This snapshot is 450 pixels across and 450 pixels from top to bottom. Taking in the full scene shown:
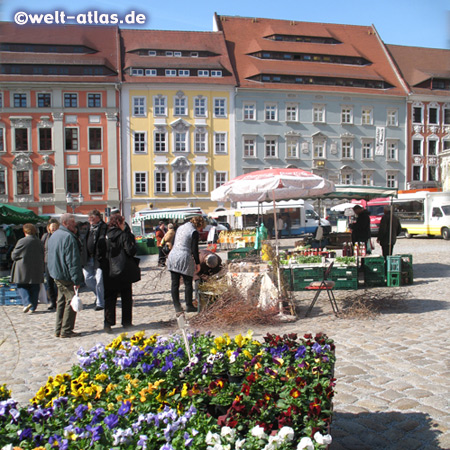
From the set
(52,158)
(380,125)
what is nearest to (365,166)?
(380,125)

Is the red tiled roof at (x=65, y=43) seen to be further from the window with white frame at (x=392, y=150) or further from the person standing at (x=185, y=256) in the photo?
the person standing at (x=185, y=256)

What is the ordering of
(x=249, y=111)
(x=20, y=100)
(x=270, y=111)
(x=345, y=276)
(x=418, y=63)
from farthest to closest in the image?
(x=418, y=63) → (x=270, y=111) → (x=249, y=111) → (x=20, y=100) → (x=345, y=276)

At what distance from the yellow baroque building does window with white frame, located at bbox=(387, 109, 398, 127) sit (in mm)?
13854

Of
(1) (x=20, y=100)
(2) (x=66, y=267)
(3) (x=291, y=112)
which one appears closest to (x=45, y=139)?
(1) (x=20, y=100)

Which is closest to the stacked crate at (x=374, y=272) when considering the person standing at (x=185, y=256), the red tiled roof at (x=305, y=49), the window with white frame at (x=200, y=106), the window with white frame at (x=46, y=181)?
the person standing at (x=185, y=256)

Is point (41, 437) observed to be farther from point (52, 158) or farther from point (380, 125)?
point (380, 125)

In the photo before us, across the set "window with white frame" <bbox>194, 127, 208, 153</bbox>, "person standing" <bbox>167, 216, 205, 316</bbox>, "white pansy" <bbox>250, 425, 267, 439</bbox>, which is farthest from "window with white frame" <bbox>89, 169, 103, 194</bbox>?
"white pansy" <bbox>250, 425, 267, 439</bbox>

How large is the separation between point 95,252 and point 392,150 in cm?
4305

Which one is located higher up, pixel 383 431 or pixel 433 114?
pixel 433 114

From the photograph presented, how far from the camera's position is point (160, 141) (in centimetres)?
4316

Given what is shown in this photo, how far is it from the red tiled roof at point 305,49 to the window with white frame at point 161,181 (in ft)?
31.8

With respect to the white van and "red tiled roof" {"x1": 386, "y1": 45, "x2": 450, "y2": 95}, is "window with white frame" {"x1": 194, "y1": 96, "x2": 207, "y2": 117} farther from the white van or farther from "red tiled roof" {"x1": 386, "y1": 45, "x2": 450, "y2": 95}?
"red tiled roof" {"x1": 386, "y1": 45, "x2": 450, "y2": 95}

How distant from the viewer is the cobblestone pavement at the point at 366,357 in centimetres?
393

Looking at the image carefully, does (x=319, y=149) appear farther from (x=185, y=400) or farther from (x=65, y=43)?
(x=185, y=400)
